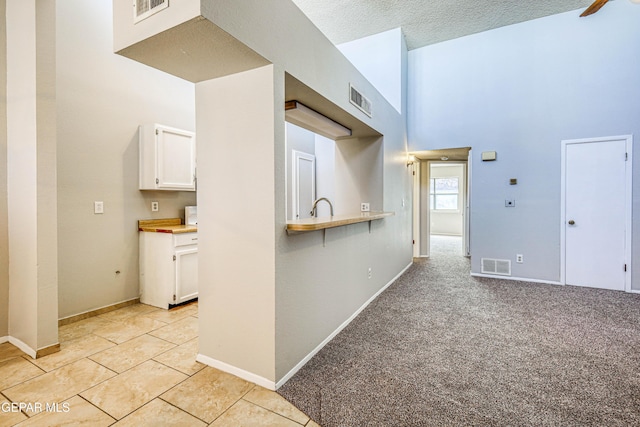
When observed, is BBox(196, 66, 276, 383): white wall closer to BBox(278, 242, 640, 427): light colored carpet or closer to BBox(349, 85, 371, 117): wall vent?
BBox(278, 242, 640, 427): light colored carpet

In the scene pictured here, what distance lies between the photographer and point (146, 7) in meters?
1.56

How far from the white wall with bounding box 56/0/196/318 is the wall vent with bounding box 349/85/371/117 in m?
2.41

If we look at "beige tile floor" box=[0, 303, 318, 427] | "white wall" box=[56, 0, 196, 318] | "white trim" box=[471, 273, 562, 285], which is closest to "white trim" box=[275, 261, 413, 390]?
"beige tile floor" box=[0, 303, 318, 427]

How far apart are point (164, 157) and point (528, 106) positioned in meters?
4.83

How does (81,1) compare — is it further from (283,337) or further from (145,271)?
(283,337)

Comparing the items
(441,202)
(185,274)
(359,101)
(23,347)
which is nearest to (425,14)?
(359,101)

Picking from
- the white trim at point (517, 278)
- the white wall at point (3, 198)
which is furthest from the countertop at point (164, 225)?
the white trim at point (517, 278)

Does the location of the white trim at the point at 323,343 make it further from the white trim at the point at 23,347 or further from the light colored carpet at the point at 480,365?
the white trim at the point at 23,347

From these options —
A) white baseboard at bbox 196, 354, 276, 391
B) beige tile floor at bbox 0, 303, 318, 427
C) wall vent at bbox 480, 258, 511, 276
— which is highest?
wall vent at bbox 480, 258, 511, 276

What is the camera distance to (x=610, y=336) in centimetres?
267

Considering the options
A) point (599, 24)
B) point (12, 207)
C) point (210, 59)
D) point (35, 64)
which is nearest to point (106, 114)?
point (35, 64)

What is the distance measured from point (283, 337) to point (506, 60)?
482cm

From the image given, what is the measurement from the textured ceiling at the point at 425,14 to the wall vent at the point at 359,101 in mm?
1608

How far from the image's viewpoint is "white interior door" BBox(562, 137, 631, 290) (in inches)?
153
